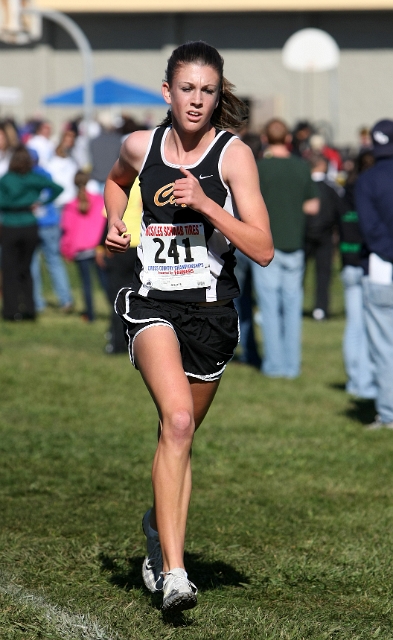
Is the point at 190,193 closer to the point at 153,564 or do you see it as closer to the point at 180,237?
the point at 180,237

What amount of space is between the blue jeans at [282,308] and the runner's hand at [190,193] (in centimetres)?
687

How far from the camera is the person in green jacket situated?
14.2m

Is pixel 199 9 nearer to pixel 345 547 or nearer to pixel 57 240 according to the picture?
pixel 57 240

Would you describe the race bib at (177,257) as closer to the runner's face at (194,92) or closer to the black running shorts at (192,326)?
the black running shorts at (192,326)

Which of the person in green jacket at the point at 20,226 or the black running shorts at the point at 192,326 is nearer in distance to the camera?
the black running shorts at the point at 192,326

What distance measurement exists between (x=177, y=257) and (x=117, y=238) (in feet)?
0.89

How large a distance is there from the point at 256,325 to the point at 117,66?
24.9 metres

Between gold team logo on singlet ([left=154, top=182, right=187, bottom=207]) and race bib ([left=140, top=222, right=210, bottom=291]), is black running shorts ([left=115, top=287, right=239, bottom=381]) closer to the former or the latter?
race bib ([left=140, top=222, right=210, bottom=291])

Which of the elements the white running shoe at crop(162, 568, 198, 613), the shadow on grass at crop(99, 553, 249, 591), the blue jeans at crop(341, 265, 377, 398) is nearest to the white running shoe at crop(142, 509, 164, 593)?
the shadow on grass at crop(99, 553, 249, 591)

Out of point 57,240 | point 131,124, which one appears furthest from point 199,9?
point 131,124

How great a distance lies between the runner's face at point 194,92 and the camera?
441 cm

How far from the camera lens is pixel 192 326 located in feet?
15.0

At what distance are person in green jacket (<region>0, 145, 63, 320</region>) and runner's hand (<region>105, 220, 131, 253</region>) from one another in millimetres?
9891

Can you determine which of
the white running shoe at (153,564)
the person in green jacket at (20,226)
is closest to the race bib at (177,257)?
the white running shoe at (153,564)
